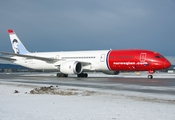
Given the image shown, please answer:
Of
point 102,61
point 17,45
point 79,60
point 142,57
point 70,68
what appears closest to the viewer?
point 142,57

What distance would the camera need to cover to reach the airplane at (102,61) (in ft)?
80.8

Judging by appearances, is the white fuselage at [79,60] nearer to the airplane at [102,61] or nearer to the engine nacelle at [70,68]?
the airplane at [102,61]

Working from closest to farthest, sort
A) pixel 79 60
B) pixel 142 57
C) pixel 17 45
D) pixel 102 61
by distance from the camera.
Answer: pixel 142 57 → pixel 102 61 → pixel 79 60 → pixel 17 45

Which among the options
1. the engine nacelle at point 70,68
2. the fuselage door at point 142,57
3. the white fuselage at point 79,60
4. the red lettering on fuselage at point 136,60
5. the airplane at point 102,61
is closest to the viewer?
the red lettering on fuselage at point 136,60

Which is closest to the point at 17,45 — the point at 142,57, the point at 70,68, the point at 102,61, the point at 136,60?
the point at 70,68

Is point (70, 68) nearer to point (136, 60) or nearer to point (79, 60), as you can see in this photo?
point (79, 60)

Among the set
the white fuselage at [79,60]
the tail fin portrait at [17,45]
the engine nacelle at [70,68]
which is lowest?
the engine nacelle at [70,68]

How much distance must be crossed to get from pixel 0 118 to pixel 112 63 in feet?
72.0

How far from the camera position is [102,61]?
27.1 m

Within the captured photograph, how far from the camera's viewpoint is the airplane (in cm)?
2464

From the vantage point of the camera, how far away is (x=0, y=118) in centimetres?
→ 505

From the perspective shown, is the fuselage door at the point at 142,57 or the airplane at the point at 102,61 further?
the fuselage door at the point at 142,57

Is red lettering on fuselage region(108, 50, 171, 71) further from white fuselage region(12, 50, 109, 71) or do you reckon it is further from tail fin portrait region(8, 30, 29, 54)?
tail fin portrait region(8, 30, 29, 54)

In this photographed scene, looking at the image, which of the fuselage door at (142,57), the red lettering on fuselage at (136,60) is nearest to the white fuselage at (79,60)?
the red lettering on fuselage at (136,60)
